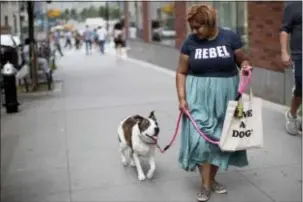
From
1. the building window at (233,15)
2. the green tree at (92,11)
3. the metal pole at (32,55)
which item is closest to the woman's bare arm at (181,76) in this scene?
the green tree at (92,11)

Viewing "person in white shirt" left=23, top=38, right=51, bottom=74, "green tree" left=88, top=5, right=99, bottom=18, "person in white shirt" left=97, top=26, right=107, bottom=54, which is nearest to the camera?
"green tree" left=88, top=5, right=99, bottom=18

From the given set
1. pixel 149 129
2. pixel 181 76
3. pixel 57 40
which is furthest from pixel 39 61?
pixel 57 40

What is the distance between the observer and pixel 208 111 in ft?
14.0

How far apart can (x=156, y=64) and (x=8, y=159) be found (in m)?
10.6

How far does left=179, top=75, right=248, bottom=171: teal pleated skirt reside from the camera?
424cm

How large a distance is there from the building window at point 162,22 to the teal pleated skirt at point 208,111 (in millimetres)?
10540


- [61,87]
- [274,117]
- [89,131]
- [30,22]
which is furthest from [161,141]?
[30,22]

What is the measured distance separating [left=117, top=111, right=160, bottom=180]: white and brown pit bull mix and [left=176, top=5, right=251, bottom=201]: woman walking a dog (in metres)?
0.34

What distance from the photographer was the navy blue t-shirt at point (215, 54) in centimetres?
415

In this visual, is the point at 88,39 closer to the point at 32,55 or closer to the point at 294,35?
the point at 32,55

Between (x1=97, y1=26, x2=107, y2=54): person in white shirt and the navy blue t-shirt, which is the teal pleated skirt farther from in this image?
(x1=97, y1=26, x2=107, y2=54): person in white shirt

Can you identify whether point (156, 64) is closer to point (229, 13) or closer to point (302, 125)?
point (229, 13)

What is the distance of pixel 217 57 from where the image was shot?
4.15 metres

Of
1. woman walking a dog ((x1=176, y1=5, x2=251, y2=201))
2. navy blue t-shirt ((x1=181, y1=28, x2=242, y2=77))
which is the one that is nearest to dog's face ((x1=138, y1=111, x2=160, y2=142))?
woman walking a dog ((x1=176, y1=5, x2=251, y2=201))
